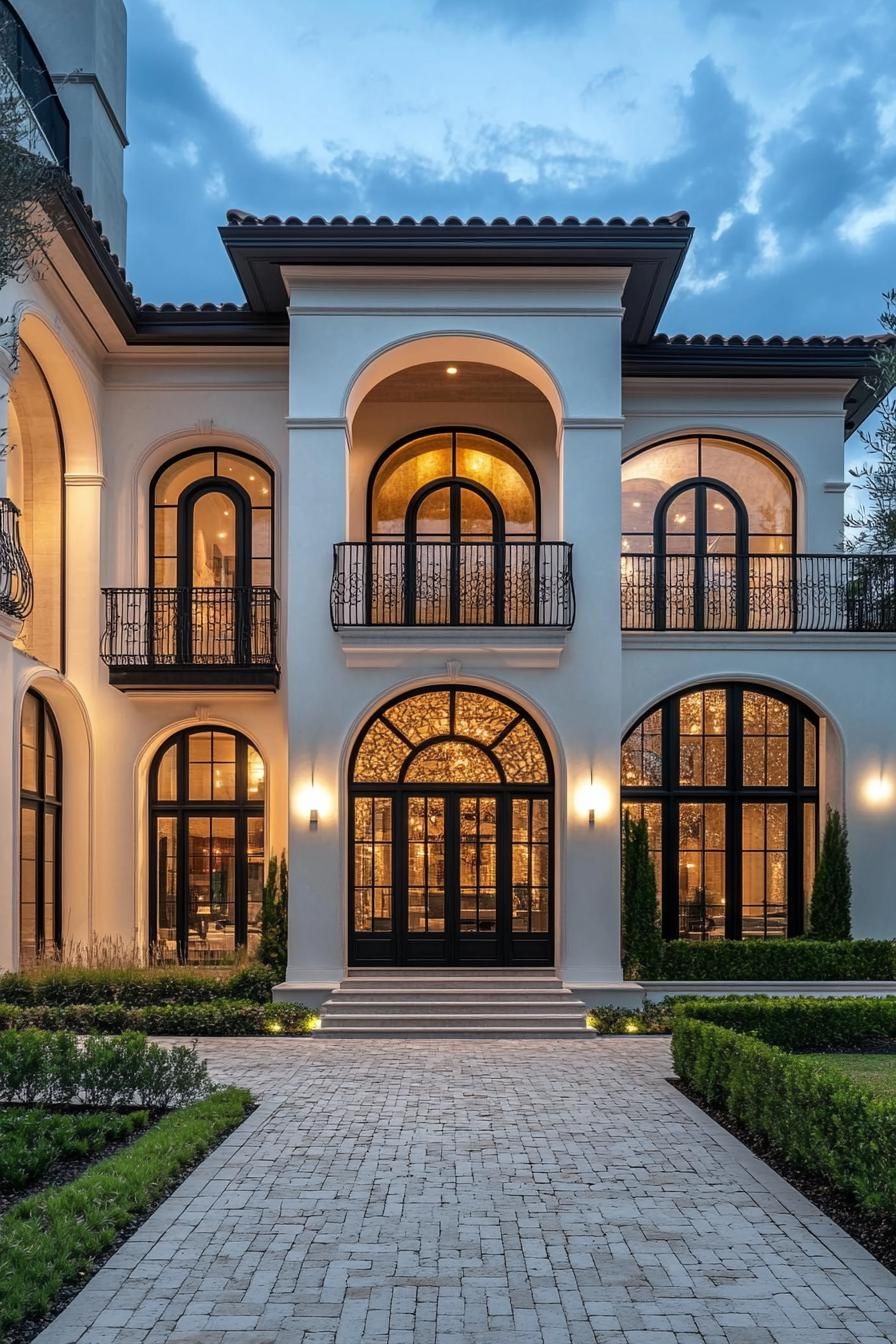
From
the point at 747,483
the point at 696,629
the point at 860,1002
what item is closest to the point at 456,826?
the point at 696,629

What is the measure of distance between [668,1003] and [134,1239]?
8844 mm

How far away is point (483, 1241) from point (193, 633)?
35.4 ft

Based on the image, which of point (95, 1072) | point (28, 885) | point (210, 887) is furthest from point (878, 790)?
point (28, 885)

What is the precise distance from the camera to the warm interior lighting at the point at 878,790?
15492mm

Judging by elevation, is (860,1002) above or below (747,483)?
below

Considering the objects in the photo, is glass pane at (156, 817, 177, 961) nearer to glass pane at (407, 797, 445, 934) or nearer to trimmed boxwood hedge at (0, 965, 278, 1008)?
trimmed boxwood hedge at (0, 965, 278, 1008)

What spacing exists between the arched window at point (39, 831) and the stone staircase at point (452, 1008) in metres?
3.86

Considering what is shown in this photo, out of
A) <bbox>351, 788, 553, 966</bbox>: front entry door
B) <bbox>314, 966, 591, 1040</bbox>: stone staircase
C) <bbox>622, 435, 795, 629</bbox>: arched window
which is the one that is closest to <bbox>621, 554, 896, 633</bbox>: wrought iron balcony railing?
<bbox>622, 435, 795, 629</bbox>: arched window

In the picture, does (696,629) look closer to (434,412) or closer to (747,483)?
(747,483)

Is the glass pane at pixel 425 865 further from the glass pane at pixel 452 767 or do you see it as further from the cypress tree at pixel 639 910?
the cypress tree at pixel 639 910

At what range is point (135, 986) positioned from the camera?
13672 millimetres

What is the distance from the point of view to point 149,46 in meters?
131

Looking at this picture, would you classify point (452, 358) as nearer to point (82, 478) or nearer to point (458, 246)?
point (458, 246)

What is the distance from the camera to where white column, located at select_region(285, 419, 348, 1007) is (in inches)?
561
